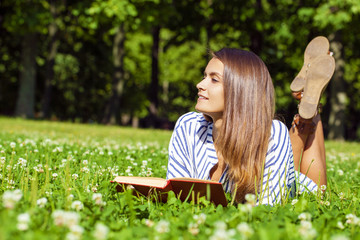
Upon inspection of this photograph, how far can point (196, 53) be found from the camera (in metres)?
40.1

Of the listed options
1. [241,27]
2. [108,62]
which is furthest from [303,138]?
[108,62]

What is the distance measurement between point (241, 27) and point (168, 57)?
771 inches

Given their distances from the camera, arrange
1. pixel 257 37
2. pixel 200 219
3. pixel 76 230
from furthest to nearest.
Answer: pixel 257 37 → pixel 200 219 → pixel 76 230

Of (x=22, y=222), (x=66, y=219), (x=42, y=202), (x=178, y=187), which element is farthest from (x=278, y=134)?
(x=22, y=222)

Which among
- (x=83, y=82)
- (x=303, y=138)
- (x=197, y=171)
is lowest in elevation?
(x=197, y=171)

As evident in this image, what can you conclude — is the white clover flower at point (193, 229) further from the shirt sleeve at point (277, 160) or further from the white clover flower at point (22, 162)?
the white clover flower at point (22, 162)

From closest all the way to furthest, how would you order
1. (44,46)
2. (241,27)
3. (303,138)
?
(303,138)
(241,27)
(44,46)

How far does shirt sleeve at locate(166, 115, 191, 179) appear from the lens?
Result: 3786 mm

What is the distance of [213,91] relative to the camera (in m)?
3.62

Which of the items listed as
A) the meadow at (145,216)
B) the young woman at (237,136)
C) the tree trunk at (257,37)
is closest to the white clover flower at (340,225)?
the meadow at (145,216)

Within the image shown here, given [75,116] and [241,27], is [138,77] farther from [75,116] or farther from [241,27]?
[241,27]

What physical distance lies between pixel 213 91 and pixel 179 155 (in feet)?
2.18

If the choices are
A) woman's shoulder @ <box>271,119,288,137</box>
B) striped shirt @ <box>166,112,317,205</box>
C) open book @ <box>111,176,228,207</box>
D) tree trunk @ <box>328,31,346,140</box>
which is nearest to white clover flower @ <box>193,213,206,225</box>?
open book @ <box>111,176,228,207</box>

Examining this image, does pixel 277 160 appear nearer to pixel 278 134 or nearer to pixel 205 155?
pixel 278 134
